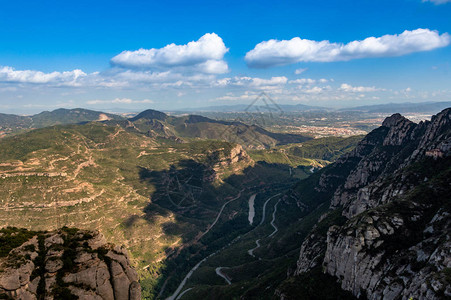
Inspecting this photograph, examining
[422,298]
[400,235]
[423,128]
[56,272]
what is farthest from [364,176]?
[56,272]

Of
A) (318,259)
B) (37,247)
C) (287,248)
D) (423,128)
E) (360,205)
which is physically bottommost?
(287,248)

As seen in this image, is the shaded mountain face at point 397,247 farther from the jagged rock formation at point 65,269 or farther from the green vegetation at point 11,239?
the green vegetation at point 11,239

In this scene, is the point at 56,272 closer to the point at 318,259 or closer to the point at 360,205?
the point at 318,259

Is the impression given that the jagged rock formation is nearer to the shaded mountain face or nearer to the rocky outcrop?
the shaded mountain face

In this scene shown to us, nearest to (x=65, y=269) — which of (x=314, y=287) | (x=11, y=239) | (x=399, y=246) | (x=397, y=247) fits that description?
(x=11, y=239)

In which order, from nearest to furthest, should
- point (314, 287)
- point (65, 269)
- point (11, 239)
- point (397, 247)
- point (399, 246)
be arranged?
point (65, 269), point (11, 239), point (397, 247), point (399, 246), point (314, 287)

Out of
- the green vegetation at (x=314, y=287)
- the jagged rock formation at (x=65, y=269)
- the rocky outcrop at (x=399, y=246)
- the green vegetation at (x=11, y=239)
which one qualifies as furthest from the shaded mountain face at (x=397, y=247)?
the green vegetation at (x=11, y=239)

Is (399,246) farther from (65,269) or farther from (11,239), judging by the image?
(11,239)

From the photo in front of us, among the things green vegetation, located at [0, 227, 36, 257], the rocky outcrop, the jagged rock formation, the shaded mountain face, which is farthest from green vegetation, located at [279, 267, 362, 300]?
green vegetation, located at [0, 227, 36, 257]
